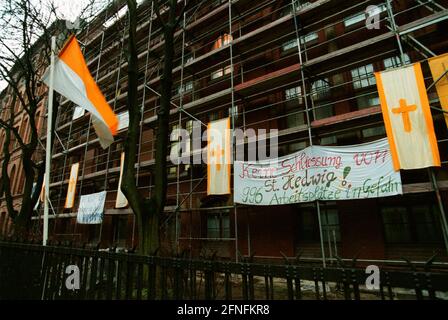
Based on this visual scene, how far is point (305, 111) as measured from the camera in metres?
9.64

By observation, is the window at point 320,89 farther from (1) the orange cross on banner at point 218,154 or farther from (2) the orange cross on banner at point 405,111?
(1) the orange cross on banner at point 218,154

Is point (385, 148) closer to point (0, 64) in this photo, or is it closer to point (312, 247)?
point (312, 247)

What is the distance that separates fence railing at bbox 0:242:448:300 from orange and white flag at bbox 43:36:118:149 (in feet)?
8.09

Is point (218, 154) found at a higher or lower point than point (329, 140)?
lower

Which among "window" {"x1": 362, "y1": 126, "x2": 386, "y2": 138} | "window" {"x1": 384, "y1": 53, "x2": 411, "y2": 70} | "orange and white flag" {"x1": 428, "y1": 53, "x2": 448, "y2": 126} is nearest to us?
"orange and white flag" {"x1": 428, "y1": 53, "x2": 448, "y2": 126}

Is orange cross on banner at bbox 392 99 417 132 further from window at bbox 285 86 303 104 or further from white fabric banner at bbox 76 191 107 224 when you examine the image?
white fabric banner at bbox 76 191 107 224

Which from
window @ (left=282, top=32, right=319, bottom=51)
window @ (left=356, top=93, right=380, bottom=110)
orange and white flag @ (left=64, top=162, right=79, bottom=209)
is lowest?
orange and white flag @ (left=64, top=162, right=79, bottom=209)

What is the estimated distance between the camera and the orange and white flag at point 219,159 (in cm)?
885

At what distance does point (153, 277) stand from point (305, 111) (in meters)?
8.12

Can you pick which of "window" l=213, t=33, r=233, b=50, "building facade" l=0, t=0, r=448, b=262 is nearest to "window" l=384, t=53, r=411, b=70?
"building facade" l=0, t=0, r=448, b=262

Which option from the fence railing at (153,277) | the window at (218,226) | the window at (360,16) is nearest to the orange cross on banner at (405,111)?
the fence railing at (153,277)

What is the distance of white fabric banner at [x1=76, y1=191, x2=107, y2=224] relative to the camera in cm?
1225

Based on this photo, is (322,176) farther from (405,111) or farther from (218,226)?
(218,226)

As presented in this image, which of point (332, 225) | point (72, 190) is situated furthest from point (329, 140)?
point (72, 190)
